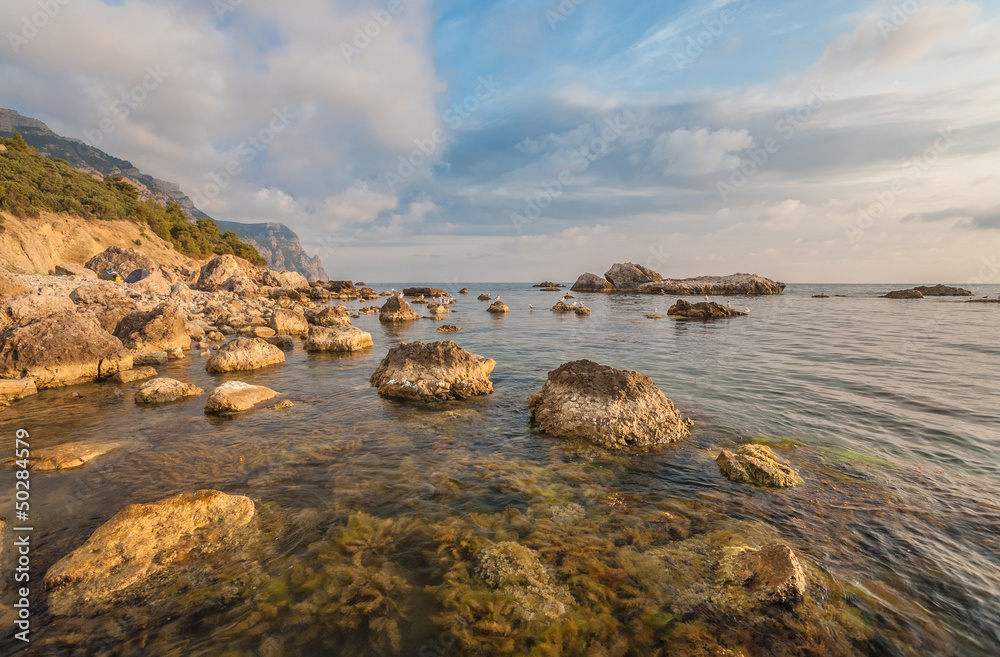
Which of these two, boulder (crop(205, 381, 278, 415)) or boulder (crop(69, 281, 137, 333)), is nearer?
boulder (crop(205, 381, 278, 415))

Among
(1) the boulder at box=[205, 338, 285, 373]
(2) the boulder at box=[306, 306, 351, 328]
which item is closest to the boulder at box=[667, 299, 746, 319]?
(2) the boulder at box=[306, 306, 351, 328]

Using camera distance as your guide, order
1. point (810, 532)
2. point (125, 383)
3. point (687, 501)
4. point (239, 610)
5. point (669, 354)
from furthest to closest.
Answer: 1. point (669, 354)
2. point (125, 383)
3. point (687, 501)
4. point (810, 532)
5. point (239, 610)

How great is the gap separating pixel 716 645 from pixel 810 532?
321 cm

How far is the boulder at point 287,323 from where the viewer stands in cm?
2523

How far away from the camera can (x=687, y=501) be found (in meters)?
6.44

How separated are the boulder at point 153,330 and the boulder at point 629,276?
113334 mm

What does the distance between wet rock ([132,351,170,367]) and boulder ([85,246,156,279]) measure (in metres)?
47.8

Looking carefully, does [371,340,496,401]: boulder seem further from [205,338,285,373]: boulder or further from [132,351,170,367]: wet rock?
[132,351,170,367]: wet rock

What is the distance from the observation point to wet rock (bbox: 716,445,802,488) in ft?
23.2

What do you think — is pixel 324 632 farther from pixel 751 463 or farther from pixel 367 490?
pixel 751 463

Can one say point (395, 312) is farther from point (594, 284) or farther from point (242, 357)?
point (594, 284)

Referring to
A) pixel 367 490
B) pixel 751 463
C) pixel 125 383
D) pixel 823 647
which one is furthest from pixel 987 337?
pixel 125 383

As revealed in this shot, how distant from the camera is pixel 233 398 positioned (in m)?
10.7

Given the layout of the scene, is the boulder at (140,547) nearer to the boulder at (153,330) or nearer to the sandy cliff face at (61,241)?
the boulder at (153,330)
